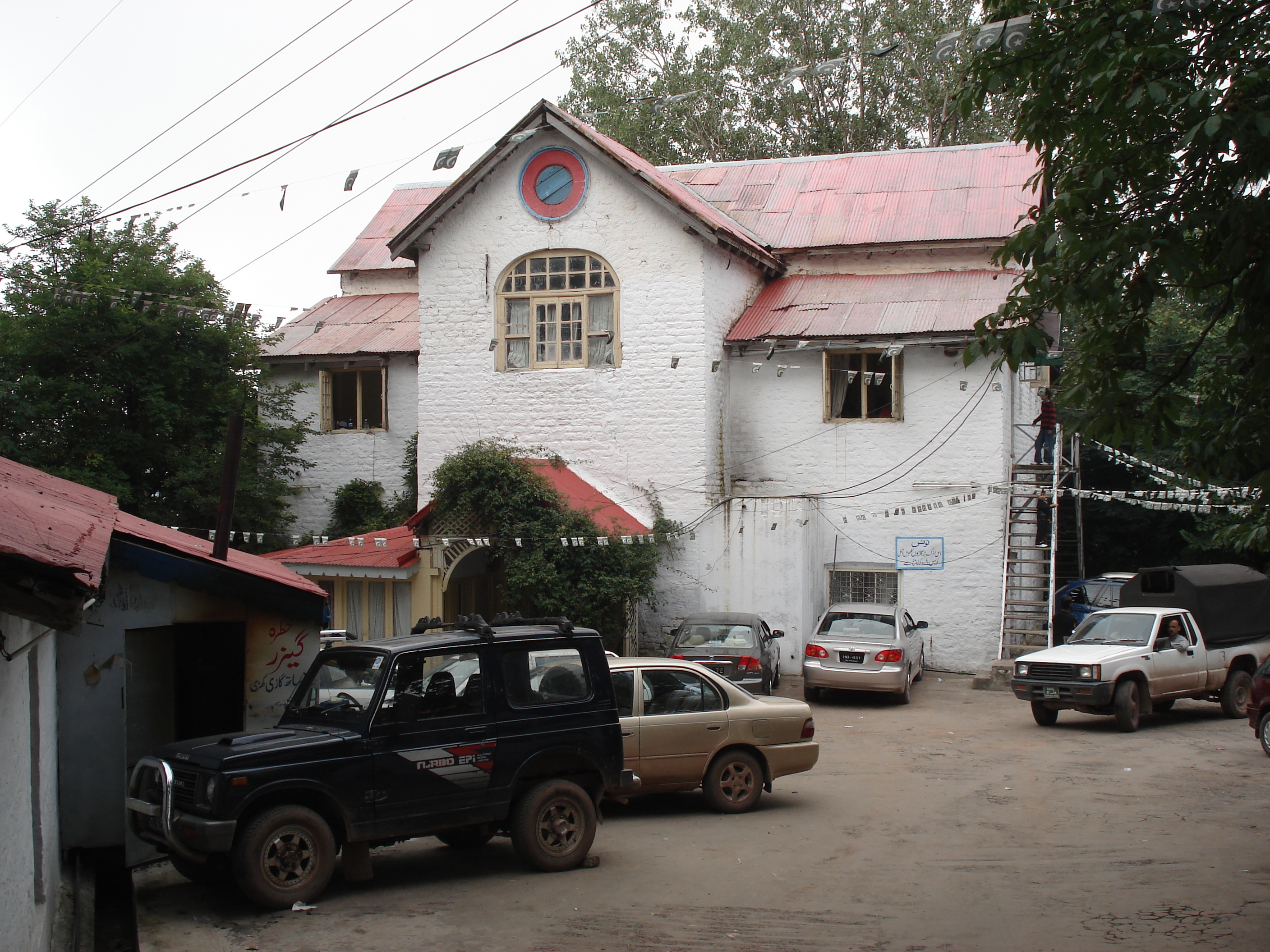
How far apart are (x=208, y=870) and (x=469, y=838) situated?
2266 mm

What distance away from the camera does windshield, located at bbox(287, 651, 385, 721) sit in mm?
8961

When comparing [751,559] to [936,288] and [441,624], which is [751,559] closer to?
[936,288]

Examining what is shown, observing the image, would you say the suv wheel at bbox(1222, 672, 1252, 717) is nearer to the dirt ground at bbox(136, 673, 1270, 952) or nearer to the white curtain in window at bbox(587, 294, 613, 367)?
the dirt ground at bbox(136, 673, 1270, 952)

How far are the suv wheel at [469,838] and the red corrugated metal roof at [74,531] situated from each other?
2.67 m

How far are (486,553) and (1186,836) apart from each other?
1365cm

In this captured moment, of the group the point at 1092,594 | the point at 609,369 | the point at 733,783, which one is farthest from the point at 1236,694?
the point at 609,369

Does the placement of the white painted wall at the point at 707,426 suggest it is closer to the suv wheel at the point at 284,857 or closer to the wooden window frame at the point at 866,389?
the wooden window frame at the point at 866,389

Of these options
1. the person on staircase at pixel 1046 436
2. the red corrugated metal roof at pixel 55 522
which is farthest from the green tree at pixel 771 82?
the red corrugated metal roof at pixel 55 522

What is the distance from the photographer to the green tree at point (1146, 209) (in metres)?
6.98

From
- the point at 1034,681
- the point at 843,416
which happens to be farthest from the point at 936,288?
the point at 1034,681

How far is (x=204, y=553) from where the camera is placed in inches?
424

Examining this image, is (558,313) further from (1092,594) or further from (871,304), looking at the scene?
(1092,594)

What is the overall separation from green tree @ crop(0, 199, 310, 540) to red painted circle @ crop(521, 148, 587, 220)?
19.9 ft

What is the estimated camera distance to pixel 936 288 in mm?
24125
